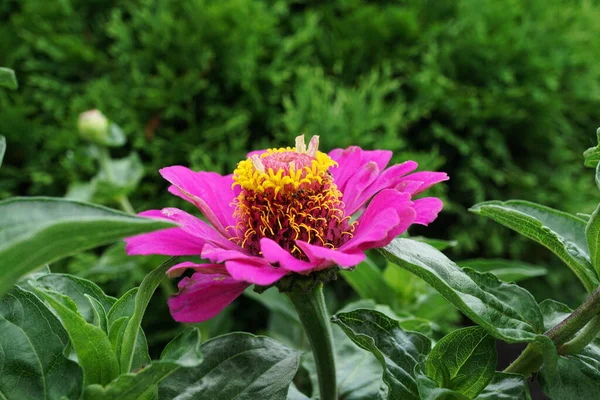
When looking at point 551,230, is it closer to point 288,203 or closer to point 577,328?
point 577,328

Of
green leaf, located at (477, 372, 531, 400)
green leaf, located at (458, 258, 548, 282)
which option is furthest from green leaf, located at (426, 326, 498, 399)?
green leaf, located at (458, 258, 548, 282)

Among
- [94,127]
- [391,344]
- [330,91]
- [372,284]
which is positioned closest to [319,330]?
[391,344]

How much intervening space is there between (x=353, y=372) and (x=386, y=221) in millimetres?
213

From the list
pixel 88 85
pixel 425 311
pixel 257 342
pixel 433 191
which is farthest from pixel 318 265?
pixel 88 85

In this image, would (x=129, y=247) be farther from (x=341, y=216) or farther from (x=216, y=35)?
(x=216, y=35)

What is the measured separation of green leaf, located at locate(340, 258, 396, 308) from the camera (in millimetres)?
734

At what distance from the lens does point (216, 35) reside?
Result: 53.7 inches

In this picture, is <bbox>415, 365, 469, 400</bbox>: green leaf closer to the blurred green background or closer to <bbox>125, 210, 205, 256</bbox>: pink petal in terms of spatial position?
<bbox>125, 210, 205, 256</bbox>: pink petal

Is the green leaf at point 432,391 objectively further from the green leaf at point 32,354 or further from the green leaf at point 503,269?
the green leaf at point 503,269

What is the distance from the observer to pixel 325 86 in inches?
52.1

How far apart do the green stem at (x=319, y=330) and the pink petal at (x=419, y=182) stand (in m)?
0.08

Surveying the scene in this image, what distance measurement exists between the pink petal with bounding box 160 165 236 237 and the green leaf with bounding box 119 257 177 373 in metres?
0.07

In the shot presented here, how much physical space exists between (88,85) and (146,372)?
1.23m

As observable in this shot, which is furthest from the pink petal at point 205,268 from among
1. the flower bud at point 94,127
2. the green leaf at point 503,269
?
the flower bud at point 94,127
